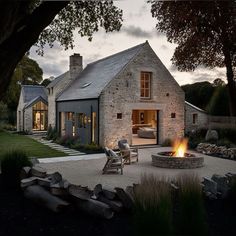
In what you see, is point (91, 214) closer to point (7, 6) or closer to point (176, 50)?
point (7, 6)

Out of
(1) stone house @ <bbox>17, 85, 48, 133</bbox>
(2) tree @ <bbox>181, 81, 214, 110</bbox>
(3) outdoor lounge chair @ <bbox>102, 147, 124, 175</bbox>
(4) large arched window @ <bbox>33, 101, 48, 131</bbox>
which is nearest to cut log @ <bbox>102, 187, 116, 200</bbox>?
(3) outdoor lounge chair @ <bbox>102, 147, 124, 175</bbox>

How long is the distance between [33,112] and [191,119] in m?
15.3

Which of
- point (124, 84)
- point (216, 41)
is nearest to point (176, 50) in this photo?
point (216, 41)

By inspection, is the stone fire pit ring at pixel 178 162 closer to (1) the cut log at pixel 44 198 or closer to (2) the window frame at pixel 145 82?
(1) the cut log at pixel 44 198

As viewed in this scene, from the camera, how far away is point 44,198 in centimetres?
637

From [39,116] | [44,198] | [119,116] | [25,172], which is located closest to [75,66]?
[39,116]

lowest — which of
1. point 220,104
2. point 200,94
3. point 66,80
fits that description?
point 220,104

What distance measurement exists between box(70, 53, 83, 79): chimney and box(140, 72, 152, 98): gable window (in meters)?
7.50

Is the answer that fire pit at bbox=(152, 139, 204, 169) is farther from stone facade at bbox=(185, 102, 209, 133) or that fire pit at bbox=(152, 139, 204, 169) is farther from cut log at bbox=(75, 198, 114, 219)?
stone facade at bbox=(185, 102, 209, 133)

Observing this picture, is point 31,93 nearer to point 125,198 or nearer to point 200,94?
point 200,94

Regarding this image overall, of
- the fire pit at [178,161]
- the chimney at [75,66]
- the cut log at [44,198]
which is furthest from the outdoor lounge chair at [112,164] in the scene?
the chimney at [75,66]

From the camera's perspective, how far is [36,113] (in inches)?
1129

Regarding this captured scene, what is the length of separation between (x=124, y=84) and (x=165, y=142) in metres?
4.77

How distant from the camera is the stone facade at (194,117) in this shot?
22.6m
